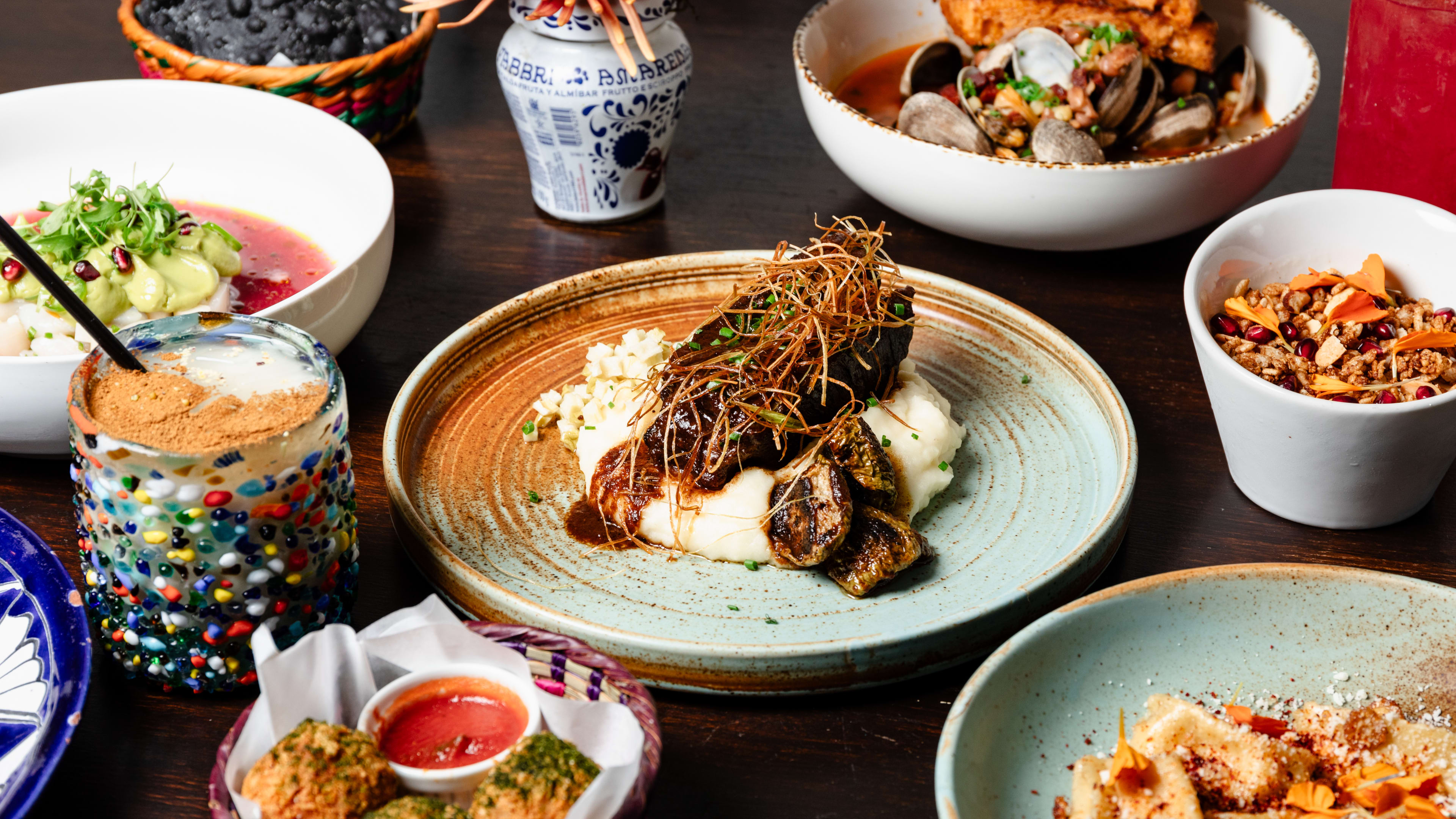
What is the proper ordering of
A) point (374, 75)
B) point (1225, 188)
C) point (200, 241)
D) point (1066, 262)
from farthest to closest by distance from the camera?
point (374, 75), point (1066, 262), point (1225, 188), point (200, 241)

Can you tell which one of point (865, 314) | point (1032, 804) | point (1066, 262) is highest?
point (865, 314)

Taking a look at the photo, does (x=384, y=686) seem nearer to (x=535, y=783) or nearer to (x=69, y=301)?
(x=535, y=783)

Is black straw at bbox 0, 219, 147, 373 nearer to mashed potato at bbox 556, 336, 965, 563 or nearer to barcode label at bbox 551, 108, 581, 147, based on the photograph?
mashed potato at bbox 556, 336, 965, 563

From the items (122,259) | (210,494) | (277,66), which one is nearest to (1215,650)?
(210,494)

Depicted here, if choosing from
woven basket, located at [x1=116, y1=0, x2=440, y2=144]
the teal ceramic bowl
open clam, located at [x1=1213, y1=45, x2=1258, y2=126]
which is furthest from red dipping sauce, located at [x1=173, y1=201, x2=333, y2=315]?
open clam, located at [x1=1213, y1=45, x2=1258, y2=126]

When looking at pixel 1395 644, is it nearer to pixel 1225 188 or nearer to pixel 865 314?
pixel 865 314

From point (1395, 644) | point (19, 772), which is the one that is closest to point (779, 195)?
point (1395, 644)

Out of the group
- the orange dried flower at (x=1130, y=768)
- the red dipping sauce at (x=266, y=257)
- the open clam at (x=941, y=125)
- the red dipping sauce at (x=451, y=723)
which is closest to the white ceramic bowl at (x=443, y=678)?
the red dipping sauce at (x=451, y=723)
